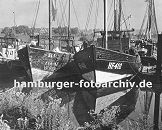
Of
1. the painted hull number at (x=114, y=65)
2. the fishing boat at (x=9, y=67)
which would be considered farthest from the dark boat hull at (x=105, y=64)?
the fishing boat at (x=9, y=67)

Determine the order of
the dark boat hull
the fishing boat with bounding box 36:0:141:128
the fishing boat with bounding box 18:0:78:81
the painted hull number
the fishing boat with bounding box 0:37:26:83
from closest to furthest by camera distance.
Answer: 1. the fishing boat with bounding box 36:0:141:128
2. the dark boat hull
3. the painted hull number
4. the fishing boat with bounding box 18:0:78:81
5. the fishing boat with bounding box 0:37:26:83

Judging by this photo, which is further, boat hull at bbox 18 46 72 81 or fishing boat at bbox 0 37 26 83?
fishing boat at bbox 0 37 26 83

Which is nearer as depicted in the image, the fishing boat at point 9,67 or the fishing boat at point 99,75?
the fishing boat at point 99,75

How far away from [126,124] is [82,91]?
7.31m

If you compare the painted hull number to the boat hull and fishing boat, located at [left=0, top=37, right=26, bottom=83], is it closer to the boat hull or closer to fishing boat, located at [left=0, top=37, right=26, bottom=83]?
the boat hull

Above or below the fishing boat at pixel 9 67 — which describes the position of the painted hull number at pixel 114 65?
above

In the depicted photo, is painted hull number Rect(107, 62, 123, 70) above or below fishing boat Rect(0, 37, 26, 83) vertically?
above

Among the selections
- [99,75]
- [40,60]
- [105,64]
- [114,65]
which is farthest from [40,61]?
[114,65]

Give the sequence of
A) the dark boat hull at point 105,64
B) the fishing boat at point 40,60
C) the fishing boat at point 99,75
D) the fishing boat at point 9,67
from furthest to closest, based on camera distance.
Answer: the fishing boat at point 9,67, the fishing boat at point 40,60, the dark boat hull at point 105,64, the fishing boat at point 99,75

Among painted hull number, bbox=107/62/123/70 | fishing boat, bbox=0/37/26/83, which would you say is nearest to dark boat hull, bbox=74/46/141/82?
painted hull number, bbox=107/62/123/70

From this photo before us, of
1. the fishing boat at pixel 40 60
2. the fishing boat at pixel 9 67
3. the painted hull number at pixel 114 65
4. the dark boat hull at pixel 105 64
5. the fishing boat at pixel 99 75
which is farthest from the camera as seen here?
the fishing boat at pixel 9 67

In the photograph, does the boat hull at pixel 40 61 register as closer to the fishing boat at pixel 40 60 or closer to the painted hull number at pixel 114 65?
the fishing boat at pixel 40 60

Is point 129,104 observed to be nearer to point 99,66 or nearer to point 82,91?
point 99,66

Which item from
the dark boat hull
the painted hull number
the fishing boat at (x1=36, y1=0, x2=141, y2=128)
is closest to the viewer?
the fishing boat at (x1=36, y1=0, x2=141, y2=128)
